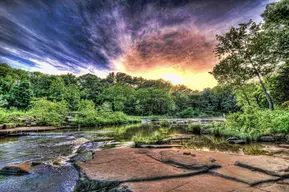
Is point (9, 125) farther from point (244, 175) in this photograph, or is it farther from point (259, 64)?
point (259, 64)

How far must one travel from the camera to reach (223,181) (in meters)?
2.54

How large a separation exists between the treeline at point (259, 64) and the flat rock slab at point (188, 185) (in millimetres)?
7227

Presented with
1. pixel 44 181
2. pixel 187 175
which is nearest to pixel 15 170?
pixel 44 181

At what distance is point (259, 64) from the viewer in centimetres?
1176

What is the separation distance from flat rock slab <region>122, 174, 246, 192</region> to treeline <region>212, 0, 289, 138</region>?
285 inches

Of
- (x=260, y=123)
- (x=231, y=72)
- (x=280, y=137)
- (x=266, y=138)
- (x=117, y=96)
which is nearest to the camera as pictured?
(x=280, y=137)

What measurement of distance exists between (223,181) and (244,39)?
1305cm

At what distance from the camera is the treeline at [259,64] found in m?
9.23

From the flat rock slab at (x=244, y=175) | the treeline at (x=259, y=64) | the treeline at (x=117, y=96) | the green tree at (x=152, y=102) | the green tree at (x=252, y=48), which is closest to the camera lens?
the flat rock slab at (x=244, y=175)

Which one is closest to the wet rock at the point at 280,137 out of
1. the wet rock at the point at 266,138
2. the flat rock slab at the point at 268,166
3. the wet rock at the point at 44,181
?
the wet rock at the point at 266,138

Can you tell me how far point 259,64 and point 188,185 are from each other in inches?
505

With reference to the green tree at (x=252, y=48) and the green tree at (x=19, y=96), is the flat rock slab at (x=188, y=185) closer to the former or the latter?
the green tree at (x=252, y=48)

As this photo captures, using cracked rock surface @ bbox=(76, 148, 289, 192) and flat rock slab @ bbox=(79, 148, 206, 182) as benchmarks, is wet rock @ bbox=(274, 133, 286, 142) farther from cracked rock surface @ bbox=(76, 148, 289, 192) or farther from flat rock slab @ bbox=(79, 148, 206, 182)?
flat rock slab @ bbox=(79, 148, 206, 182)

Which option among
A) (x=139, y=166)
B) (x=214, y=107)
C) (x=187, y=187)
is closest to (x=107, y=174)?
(x=139, y=166)
